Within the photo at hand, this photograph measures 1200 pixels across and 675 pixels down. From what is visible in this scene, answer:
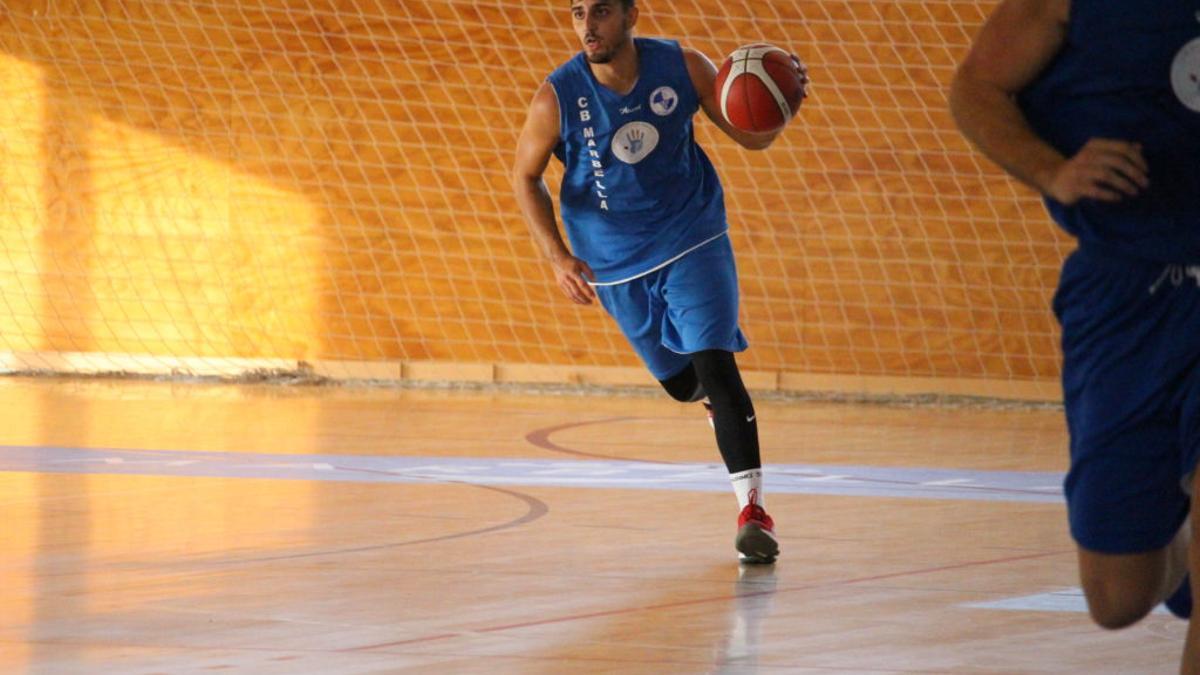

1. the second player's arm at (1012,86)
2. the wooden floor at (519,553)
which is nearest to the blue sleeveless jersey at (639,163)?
the wooden floor at (519,553)

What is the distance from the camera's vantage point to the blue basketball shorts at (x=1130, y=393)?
2.67 metres

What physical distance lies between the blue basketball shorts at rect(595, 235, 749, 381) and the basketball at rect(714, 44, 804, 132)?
1.13 feet

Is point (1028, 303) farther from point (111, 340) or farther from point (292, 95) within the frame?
point (111, 340)

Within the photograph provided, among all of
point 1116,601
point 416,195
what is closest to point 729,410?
point 1116,601

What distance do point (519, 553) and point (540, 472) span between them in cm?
206

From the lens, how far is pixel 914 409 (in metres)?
10.2

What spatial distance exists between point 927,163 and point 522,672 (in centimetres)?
786

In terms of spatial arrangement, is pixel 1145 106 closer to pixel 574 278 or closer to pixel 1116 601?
pixel 1116 601

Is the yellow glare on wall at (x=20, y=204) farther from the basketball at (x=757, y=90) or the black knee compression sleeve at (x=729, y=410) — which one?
the black knee compression sleeve at (x=729, y=410)

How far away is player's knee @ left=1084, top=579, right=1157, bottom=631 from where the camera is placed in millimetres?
2795

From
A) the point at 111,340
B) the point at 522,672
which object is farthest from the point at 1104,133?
the point at 111,340

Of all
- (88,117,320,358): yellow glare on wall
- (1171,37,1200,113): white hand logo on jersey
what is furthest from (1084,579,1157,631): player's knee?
(88,117,320,358): yellow glare on wall

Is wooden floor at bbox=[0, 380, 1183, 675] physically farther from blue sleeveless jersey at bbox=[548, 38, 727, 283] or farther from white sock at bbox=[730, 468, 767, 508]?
blue sleeveless jersey at bbox=[548, 38, 727, 283]

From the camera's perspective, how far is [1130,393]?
2.70 meters
